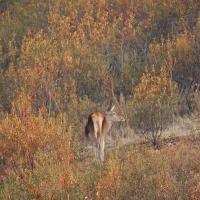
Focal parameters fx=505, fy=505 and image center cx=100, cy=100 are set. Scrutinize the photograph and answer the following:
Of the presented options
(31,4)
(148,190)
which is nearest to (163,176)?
(148,190)

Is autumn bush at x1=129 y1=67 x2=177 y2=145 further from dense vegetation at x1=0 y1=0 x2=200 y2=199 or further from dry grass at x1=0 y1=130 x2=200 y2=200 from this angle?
dry grass at x1=0 y1=130 x2=200 y2=200

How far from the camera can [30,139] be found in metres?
9.98

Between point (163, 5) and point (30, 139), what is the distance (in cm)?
1004

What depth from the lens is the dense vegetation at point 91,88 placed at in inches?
331

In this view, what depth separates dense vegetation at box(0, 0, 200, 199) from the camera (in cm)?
840

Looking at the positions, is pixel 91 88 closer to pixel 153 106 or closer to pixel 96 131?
pixel 153 106

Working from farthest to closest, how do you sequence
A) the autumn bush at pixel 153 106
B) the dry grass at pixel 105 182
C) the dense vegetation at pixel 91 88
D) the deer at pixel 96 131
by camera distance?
the autumn bush at pixel 153 106 → the deer at pixel 96 131 → the dense vegetation at pixel 91 88 → the dry grass at pixel 105 182

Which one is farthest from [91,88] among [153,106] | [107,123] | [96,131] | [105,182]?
[105,182]

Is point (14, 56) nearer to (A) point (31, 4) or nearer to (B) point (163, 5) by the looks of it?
(A) point (31, 4)

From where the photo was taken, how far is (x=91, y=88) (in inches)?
648

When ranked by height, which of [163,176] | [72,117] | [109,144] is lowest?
[109,144]

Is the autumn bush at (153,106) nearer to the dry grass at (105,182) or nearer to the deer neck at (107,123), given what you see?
the deer neck at (107,123)

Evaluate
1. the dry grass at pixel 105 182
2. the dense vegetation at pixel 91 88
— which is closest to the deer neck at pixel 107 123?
the dense vegetation at pixel 91 88

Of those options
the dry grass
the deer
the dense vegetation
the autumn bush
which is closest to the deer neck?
the deer
